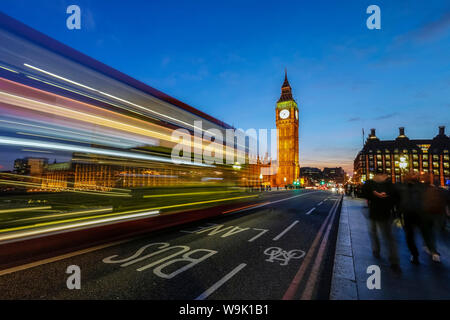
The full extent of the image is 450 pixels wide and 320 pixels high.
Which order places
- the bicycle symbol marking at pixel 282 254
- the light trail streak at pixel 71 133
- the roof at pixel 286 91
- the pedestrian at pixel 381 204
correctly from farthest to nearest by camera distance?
the roof at pixel 286 91, the bicycle symbol marking at pixel 282 254, the pedestrian at pixel 381 204, the light trail streak at pixel 71 133

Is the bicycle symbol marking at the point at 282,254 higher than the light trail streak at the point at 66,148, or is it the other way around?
the light trail streak at the point at 66,148

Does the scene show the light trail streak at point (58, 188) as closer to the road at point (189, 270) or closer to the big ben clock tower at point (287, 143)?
the road at point (189, 270)

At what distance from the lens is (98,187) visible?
239 inches

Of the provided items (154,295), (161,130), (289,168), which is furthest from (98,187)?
(289,168)

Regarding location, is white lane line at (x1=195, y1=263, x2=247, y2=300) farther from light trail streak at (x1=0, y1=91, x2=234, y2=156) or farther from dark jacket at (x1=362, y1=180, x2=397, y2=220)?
light trail streak at (x1=0, y1=91, x2=234, y2=156)

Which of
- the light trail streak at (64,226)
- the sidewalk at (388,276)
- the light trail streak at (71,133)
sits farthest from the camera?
the light trail streak at (64,226)

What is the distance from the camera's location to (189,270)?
4352 mm

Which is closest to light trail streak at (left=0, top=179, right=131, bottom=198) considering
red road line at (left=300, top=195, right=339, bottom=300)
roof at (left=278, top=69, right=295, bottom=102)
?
red road line at (left=300, top=195, right=339, bottom=300)

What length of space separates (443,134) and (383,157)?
95.8ft

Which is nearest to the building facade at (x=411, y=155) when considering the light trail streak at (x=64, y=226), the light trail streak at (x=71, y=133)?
the light trail streak at (x=64, y=226)

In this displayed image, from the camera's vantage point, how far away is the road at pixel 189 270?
138 inches

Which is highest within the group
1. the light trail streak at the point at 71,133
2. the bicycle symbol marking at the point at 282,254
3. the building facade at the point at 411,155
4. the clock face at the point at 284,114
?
the clock face at the point at 284,114

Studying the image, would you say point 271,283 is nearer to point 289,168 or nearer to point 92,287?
point 92,287

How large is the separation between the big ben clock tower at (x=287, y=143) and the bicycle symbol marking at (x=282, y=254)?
338 feet
